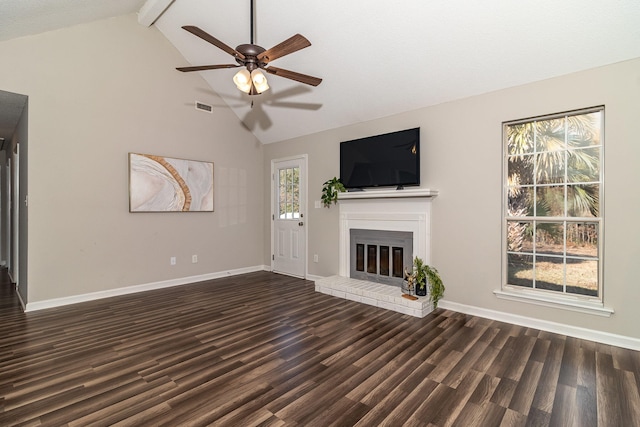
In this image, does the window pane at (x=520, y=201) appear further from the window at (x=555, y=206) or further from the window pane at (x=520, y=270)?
the window pane at (x=520, y=270)

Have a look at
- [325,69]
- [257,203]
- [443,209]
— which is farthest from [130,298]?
[443,209]

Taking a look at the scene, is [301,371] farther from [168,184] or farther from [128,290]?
[168,184]

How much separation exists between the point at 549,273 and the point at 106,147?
5.65 m

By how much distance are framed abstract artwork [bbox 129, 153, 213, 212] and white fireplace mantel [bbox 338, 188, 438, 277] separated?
2.35m

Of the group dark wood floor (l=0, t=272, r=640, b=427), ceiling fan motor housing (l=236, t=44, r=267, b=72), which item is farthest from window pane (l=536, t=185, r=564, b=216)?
ceiling fan motor housing (l=236, t=44, r=267, b=72)

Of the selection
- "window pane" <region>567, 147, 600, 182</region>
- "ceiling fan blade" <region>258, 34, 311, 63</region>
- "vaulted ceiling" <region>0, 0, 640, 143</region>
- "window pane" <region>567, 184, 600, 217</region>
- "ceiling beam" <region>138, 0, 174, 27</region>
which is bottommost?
"window pane" <region>567, 184, 600, 217</region>

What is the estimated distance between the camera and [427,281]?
3771 mm

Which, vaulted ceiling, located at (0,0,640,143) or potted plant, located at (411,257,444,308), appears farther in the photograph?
potted plant, located at (411,257,444,308)

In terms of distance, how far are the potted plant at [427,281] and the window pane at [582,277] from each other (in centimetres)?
124

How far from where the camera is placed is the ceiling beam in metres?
3.90

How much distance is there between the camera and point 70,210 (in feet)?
12.6

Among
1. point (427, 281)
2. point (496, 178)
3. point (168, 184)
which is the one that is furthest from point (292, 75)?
point (168, 184)

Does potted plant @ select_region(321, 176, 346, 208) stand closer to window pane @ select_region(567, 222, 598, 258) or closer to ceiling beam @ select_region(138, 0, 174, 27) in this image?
window pane @ select_region(567, 222, 598, 258)

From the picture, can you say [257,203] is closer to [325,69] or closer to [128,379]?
[325,69]
